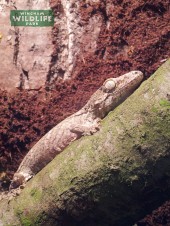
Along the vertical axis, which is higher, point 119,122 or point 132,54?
point 132,54

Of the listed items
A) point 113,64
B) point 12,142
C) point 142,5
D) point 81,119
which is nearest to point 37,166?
point 12,142

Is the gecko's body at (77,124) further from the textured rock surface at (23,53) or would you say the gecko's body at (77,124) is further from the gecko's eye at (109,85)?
the textured rock surface at (23,53)

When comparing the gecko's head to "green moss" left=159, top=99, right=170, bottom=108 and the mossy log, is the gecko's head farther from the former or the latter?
"green moss" left=159, top=99, right=170, bottom=108

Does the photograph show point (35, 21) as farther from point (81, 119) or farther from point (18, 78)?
point (81, 119)

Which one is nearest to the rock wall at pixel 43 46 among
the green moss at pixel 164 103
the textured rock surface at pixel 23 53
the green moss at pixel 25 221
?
the textured rock surface at pixel 23 53

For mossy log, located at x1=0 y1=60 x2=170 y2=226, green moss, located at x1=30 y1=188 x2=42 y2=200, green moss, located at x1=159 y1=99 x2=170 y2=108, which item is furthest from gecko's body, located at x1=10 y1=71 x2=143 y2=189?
green moss, located at x1=159 y1=99 x2=170 y2=108

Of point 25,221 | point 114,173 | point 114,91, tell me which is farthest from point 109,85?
point 25,221

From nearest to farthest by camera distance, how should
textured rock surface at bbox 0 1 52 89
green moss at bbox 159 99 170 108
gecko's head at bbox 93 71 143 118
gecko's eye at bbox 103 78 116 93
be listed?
1. green moss at bbox 159 99 170 108
2. gecko's head at bbox 93 71 143 118
3. gecko's eye at bbox 103 78 116 93
4. textured rock surface at bbox 0 1 52 89
